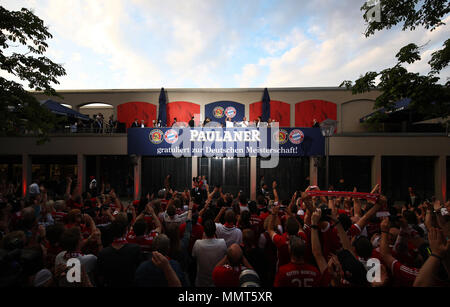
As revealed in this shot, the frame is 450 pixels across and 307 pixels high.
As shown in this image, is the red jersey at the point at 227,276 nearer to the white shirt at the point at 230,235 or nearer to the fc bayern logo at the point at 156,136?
the white shirt at the point at 230,235

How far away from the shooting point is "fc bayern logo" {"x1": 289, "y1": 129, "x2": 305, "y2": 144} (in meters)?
13.9

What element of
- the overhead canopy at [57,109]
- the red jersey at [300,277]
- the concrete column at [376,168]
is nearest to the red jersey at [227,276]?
the red jersey at [300,277]

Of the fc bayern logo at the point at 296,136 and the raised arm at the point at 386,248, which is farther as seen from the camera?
the fc bayern logo at the point at 296,136

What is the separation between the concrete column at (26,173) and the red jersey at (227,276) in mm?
19517

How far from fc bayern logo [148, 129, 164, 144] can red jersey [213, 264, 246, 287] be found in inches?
491

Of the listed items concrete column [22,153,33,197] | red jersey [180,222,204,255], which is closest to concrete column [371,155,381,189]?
red jersey [180,222,204,255]

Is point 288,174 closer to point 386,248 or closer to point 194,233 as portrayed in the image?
point 194,233

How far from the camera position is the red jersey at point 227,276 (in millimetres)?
2617

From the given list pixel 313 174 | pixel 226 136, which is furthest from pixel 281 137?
pixel 226 136

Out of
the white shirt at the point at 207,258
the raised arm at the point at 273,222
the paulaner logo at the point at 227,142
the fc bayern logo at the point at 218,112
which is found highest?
the fc bayern logo at the point at 218,112

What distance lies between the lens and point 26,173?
16.2m

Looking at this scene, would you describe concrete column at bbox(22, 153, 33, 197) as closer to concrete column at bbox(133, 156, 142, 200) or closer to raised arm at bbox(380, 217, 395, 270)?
concrete column at bbox(133, 156, 142, 200)
